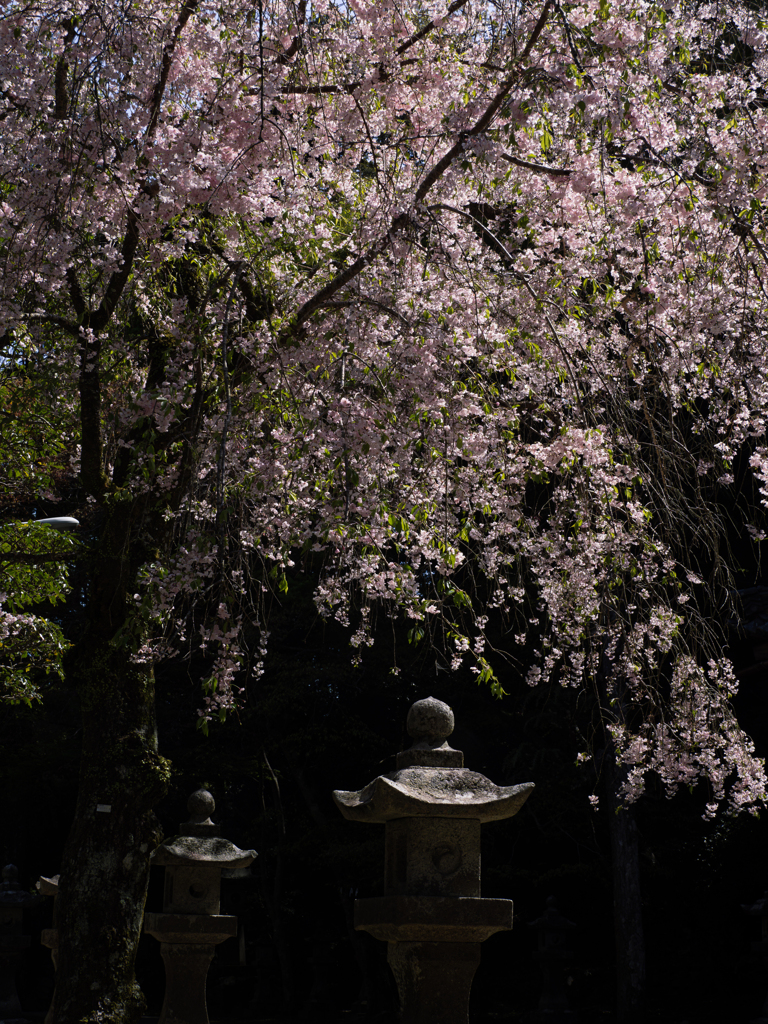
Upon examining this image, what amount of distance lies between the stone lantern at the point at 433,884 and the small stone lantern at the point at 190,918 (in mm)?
2681

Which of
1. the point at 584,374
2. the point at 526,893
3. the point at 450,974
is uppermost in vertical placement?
the point at 584,374

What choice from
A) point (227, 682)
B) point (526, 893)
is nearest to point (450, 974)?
point (227, 682)

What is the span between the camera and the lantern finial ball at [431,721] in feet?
12.9

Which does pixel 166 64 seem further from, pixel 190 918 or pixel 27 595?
pixel 27 595

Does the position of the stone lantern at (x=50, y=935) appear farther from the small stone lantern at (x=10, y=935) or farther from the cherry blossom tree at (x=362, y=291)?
the small stone lantern at (x=10, y=935)

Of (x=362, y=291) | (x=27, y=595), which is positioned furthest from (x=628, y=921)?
(x=362, y=291)

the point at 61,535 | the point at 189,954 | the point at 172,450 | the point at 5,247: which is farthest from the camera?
the point at 61,535

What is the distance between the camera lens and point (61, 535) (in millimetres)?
9781

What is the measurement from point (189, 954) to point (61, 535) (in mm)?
4974

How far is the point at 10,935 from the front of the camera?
435 inches

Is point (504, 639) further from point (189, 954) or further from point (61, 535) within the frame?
point (189, 954)

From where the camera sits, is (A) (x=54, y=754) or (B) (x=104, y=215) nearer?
(B) (x=104, y=215)

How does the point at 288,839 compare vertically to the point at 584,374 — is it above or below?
below

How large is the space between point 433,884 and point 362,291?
8.95 feet
